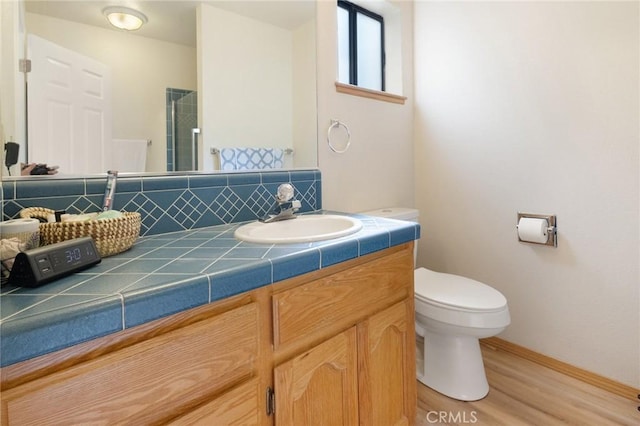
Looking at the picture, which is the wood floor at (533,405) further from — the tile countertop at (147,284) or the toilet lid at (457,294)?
the tile countertop at (147,284)

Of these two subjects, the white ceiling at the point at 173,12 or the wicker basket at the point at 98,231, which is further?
the white ceiling at the point at 173,12

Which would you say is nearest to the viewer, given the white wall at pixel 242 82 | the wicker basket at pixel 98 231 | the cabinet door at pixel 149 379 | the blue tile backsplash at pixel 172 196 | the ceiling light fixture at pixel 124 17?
the cabinet door at pixel 149 379

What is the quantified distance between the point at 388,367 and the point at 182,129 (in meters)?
1.10

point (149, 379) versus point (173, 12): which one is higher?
point (173, 12)

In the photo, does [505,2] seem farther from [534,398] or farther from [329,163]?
[534,398]

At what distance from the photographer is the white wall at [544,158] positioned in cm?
143

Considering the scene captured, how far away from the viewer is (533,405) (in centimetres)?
145

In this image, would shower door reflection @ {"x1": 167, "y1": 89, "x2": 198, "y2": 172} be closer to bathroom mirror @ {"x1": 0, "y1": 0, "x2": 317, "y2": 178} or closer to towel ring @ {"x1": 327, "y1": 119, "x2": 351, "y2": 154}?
bathroom mirror @ {"x1": 0, "y1": 0, "x2": 317, "y2": 178}

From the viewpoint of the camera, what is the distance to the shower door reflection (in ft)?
3.96

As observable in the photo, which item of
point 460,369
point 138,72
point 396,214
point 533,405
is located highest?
point 138,72

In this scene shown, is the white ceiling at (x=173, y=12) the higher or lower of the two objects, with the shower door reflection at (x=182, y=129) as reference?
higher

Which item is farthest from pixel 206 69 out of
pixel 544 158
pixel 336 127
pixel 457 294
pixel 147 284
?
pixel 544 158

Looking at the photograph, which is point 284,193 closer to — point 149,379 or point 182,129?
point 182,129

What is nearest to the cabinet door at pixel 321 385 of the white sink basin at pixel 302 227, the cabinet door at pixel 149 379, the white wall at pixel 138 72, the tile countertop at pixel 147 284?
the cabinet door at pixel 149 379
